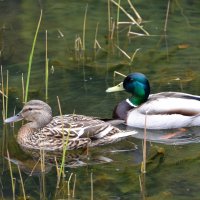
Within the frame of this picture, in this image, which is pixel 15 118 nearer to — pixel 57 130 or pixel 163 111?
pixel 57 130

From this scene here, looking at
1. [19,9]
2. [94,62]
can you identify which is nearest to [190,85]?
[94,62]

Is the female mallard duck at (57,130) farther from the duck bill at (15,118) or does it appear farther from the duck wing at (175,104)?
the duck wing at (175,104)

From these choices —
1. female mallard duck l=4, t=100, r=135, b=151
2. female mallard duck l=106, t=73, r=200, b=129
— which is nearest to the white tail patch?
female mallard duck l=4, t=100, r=135, b=151

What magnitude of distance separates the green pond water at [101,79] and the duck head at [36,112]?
12.3 inches

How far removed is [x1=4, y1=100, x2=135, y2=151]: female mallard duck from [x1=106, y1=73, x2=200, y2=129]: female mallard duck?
29.6 inches

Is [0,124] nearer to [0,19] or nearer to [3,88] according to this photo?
[3,88]

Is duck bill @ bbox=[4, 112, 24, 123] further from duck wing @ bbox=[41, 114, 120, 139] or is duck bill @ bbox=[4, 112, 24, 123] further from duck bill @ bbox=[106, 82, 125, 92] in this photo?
duck bill @ bbox=[106, 82, 125, 92]

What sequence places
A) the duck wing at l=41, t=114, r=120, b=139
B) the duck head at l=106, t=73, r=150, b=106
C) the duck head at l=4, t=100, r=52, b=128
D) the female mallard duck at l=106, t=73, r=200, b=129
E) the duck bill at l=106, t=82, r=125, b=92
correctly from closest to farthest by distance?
the duck wing at l=41, t=114, r=120, b=139, the duck head at l=4, t=100, r=52, b=128, the female mallard duck at l=106, t=73, r=200, b=129, the duck head at l=106, t=73, r=150, b=106, the duck bill at l=106, t=82, r=125, b=92

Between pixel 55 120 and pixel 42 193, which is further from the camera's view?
pixel 55 120

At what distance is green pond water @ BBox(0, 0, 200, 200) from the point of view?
927 cm

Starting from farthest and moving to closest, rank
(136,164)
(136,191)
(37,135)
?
(37,135) → (136,164) → (136,191)

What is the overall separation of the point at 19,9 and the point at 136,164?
6.71 meters

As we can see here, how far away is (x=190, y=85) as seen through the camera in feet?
40.4

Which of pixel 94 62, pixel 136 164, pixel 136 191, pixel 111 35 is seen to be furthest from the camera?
pixel 111 35
